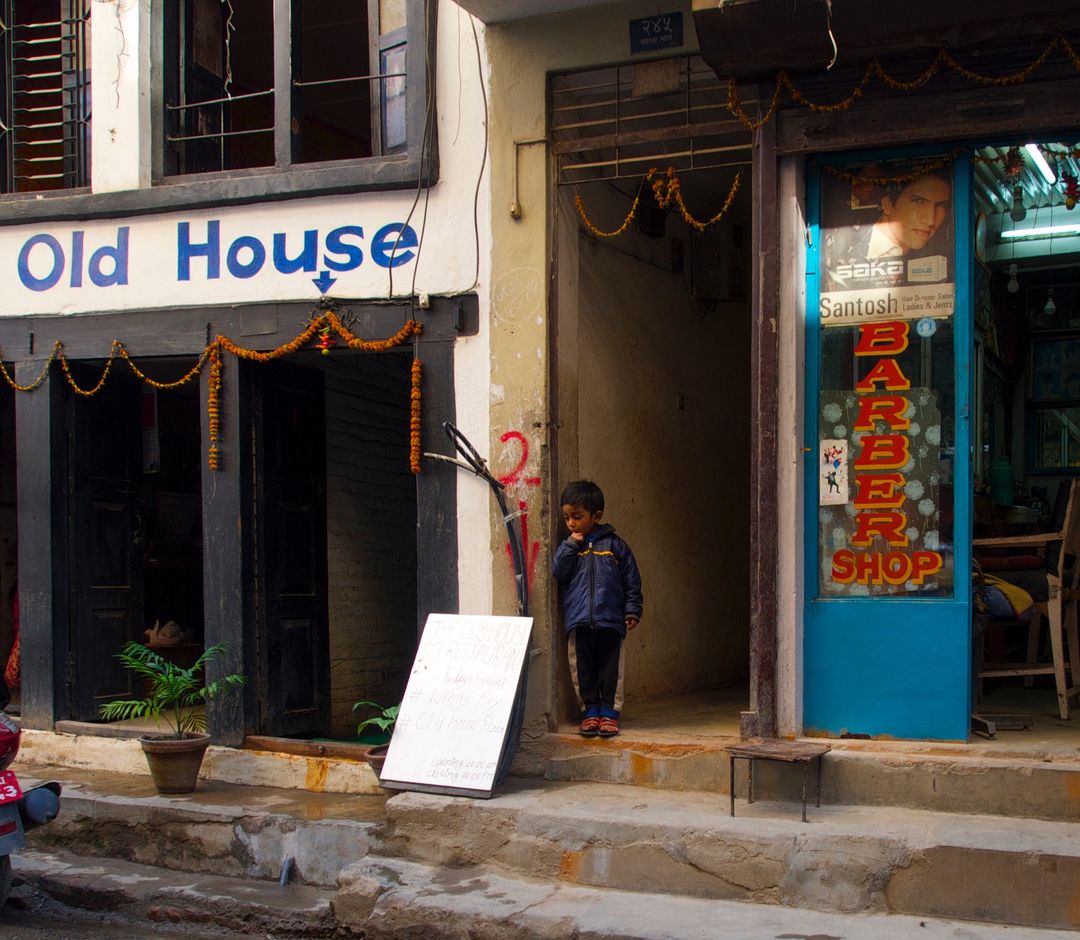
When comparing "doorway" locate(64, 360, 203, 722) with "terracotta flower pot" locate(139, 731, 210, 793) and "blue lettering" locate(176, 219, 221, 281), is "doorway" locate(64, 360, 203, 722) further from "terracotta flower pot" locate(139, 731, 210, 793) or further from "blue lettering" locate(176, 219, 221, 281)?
"terracotta flower pot" locate(139, 731, 210, 793)

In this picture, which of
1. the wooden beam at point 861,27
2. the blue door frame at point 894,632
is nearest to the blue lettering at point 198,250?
the wooden beam at point 861,27

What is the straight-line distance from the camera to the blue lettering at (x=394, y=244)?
7.41 m

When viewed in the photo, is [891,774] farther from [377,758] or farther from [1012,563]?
[377,758]

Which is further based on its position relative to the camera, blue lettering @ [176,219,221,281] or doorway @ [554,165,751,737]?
blue lettering @ [176,219,221,281]

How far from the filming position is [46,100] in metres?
8.77

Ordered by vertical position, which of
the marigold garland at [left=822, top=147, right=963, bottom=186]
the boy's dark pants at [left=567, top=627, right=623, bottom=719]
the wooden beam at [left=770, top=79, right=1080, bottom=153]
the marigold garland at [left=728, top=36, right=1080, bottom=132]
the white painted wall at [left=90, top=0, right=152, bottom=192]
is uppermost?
the white painted wall at [left=90, top=0, right=152, bottom=192]

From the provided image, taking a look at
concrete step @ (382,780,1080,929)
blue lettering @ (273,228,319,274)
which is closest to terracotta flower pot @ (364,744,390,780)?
concrete step @ (382,780,1080,929)

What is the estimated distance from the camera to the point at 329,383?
904cm

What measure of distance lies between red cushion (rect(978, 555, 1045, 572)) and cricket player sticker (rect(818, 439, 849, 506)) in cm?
130

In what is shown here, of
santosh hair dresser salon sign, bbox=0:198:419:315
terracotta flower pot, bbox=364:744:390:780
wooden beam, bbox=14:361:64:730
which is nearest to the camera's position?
terracotta flower pot, bbox=364:744:390:780

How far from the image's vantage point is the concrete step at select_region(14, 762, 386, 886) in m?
6.48

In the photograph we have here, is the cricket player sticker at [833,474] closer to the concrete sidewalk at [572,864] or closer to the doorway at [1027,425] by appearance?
the doorway at [1027,425]

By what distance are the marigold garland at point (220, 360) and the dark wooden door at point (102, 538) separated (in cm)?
17

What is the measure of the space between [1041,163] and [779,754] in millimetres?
4318
